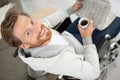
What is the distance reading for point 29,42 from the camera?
1.24 metres

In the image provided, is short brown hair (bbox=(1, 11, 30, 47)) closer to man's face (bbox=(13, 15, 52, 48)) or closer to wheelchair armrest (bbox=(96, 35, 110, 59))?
man's face (bbox=(13, 15, 52, 48))

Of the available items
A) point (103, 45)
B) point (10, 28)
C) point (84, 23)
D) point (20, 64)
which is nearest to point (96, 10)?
point (84, 23)

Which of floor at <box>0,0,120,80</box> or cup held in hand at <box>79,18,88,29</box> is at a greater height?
cup held in hand at <box>79,18,88,29</box>

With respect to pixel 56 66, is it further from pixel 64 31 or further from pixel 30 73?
pixel 30 73

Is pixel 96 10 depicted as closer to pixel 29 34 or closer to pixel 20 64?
pixel 29 34

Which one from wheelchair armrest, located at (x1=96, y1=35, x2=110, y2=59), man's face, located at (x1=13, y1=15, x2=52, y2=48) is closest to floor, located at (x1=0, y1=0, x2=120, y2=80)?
wheelchair armrest, located at (x1=96, y1=35, x2=110, y2=59)

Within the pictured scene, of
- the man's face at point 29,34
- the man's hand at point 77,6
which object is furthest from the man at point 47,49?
the man's hand at point 77,6

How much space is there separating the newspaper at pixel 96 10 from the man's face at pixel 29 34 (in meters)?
0.31

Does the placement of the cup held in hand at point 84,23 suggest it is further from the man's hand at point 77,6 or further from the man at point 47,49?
the man's hand at point 77,6

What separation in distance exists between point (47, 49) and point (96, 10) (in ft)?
1.27

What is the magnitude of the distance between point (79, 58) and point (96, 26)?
0.79ft

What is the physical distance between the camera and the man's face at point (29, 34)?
48.3 inches

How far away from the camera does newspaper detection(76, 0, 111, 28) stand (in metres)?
1.33

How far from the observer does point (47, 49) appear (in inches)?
48.9
